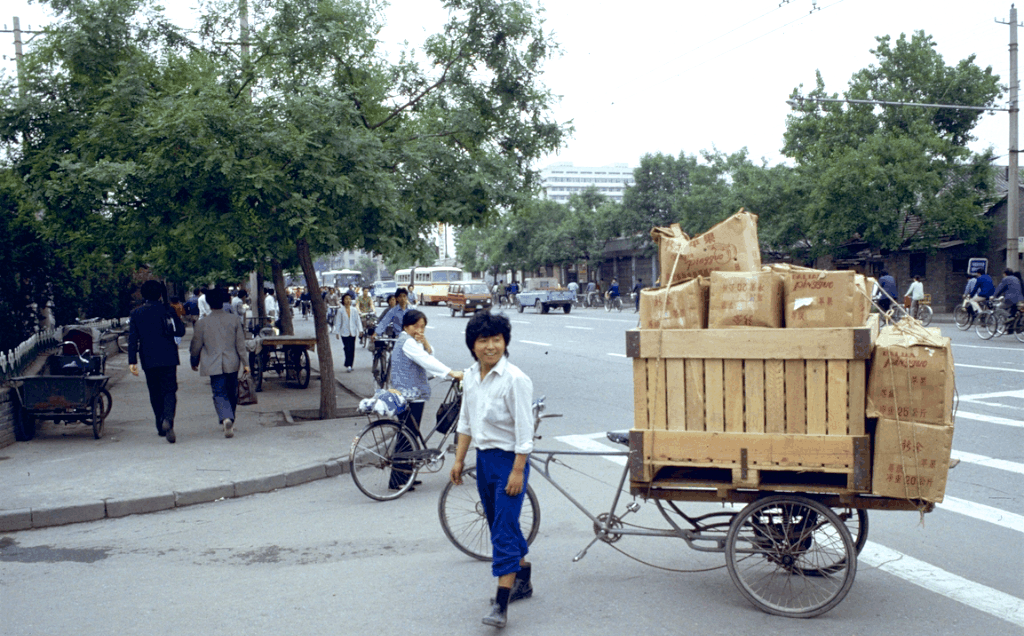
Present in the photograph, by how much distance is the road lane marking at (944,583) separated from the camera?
430 cm

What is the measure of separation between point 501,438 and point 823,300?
5.60ft

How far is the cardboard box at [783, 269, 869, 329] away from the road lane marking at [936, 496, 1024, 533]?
2.31 meters

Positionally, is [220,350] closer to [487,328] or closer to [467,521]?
[467,521]

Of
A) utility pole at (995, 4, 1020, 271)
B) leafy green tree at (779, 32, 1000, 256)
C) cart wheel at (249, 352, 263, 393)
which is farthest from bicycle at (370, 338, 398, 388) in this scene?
leafy green tree at (779, 32, 1000, 256)

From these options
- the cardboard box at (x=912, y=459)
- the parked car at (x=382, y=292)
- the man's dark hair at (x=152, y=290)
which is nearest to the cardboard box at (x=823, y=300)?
the cardboard box at (x=912, y=459)

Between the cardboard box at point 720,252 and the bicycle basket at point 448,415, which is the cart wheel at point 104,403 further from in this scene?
the cardboard box at point 720,252

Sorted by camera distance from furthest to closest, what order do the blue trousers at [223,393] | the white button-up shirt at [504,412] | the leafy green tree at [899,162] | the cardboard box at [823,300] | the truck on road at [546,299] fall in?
1. the truck on road at [546,299]
2. the leafy green tree at [899,162]
3. the blue trousers at [223,393]
4. the white button-up shirt at [504,412]
5. the cardboard box at [823,300]

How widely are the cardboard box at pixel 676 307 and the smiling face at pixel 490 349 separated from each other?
74 centimetres

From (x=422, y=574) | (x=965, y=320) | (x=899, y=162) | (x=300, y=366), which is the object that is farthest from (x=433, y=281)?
(x=422, y=574)

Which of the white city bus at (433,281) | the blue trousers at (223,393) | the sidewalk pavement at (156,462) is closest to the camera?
the sidewalk pavement at (156,462)

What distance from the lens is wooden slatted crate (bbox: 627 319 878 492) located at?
409cm

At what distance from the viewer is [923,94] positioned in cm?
3350

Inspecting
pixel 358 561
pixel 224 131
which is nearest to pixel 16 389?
pixel 224 131

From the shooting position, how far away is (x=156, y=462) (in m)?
8.52
